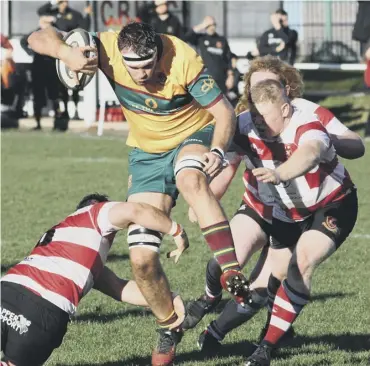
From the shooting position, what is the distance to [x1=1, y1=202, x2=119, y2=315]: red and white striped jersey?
6250mm

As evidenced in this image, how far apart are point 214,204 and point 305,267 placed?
0.71 m

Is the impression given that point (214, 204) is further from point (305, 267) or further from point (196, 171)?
point (305, 267)

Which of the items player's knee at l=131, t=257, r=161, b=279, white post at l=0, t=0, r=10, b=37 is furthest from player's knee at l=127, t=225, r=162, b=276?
white post at l=0, t=0, r=10, b=37

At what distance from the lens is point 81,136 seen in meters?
22.4

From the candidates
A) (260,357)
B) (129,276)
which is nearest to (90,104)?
Answer: (129,276)

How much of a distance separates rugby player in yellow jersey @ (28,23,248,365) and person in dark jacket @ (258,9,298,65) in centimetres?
1469

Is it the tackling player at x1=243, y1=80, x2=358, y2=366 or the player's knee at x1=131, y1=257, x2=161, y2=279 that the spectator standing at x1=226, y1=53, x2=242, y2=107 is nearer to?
the tackling player at x1=243, y1=80, x2=358, y2=366


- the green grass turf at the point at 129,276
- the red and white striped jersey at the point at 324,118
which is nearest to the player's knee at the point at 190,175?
the red and white striped jersey at the point at 324,118

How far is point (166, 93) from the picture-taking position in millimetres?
7535

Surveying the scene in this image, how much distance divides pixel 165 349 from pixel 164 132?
1590mm

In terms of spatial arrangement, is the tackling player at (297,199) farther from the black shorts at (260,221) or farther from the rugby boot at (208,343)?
the rugby boot at (208,343)

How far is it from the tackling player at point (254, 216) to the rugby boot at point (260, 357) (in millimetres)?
550

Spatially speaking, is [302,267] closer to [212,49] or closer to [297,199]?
[297,199]

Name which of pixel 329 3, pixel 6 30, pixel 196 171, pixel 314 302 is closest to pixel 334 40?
pixel 329 3
